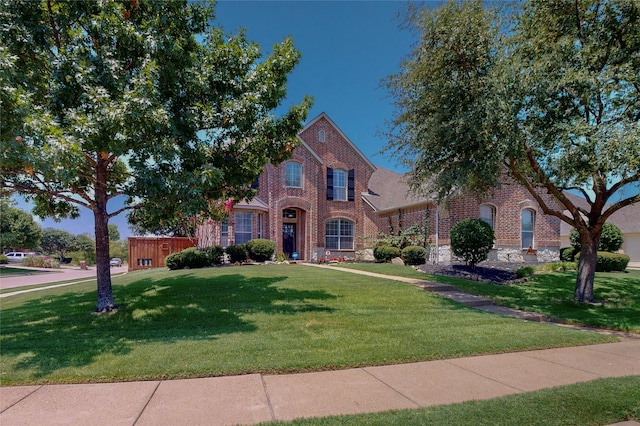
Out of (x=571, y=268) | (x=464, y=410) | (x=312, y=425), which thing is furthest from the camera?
(x=571, y=268)

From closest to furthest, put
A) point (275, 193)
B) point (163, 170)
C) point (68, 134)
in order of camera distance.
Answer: point (68, 134), point (163, 170), point (275, 193)

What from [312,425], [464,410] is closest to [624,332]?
[464,410]

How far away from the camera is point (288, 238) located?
74.2 ft

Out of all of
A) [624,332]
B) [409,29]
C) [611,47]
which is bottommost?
[624,332]

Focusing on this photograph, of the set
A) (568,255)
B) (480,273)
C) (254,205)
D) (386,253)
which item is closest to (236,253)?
(254,205)

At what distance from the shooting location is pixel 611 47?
27.9ft

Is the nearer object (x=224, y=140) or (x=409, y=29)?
(x=224, y=140)

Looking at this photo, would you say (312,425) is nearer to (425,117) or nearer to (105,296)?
(105,296)

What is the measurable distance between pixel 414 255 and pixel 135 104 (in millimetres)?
14474

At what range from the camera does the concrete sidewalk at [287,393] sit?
3605 millimetres

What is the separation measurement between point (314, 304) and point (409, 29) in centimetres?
765

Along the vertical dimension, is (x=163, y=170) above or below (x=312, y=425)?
above

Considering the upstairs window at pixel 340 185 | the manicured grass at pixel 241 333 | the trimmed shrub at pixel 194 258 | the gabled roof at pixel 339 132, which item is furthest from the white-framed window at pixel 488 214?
the trimmed shrub at pixel 194 258

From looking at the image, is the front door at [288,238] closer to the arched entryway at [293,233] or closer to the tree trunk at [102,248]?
the arched entryway at [293,233]
